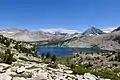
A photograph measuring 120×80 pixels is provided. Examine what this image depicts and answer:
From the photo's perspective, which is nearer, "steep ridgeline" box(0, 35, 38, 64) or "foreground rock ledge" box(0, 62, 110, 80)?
"foreground rock ledge" box(0, 62, 110, 80)

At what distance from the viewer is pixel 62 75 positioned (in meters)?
21.5

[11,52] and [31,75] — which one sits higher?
[11,52]

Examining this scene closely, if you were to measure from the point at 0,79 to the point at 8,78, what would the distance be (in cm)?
60

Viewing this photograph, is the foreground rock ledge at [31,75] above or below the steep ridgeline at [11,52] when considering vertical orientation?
below

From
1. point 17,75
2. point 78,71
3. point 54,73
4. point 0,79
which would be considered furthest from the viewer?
point 78,71

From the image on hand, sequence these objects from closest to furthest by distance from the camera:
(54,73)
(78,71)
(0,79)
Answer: (0,79) → (54,73) → (78,71)

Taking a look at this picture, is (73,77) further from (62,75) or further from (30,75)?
(30,75)

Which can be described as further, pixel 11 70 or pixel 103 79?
pixel 103 79

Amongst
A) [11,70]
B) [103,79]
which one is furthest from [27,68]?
[103,79]

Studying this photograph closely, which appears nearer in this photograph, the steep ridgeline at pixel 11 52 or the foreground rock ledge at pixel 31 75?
the foreground rock ledge at pixel 31 75

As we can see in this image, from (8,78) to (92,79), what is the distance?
269 inches

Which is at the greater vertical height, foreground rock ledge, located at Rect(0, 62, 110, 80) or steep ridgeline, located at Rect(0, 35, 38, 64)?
steep ridgeline, located at Rect(0, 35, 38, 64)

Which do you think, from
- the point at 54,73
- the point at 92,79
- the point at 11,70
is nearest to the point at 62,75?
the point at 54,73

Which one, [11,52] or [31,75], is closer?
[31,75]
